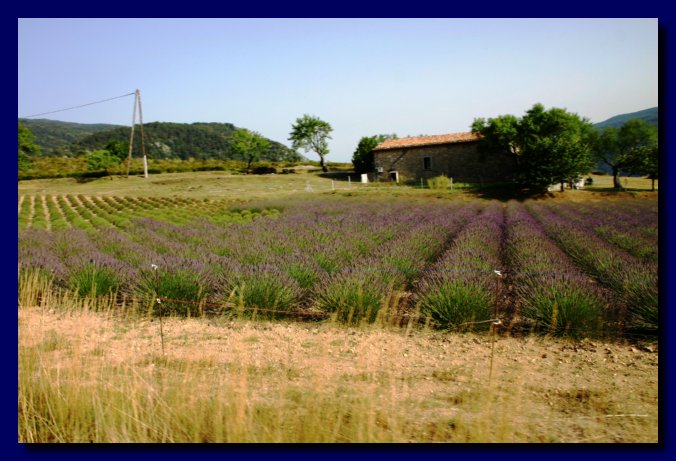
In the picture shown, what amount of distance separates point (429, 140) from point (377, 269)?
26461 mm

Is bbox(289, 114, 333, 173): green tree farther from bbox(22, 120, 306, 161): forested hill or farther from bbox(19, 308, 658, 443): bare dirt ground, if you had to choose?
bbox(19, 308, 658, 443): bare dirt ground

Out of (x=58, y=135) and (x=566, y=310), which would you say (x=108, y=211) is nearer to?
(x=566, y=310)

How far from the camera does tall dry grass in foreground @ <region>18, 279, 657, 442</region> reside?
6.99 feet

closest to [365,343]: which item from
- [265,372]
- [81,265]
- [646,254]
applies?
[265,372]

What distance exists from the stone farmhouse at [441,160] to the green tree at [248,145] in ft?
30.5

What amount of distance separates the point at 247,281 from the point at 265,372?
1940mm

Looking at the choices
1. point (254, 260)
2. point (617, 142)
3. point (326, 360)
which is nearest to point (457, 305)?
point (326, 360)

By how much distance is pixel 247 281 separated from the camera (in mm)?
4859

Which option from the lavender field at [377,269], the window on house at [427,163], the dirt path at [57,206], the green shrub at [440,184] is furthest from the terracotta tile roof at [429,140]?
the dirt path at [57,206]

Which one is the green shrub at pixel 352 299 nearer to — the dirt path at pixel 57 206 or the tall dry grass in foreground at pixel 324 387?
the tall dry grass in foreground at pixel 324 387

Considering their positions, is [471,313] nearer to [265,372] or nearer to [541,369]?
[541,369]

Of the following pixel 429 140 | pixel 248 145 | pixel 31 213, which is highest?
pixel 429 140

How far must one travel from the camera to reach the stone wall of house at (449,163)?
86.9 feet

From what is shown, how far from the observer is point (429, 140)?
97.6ft
